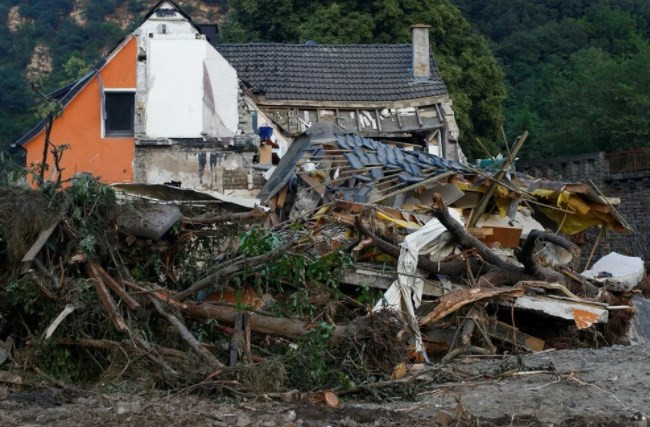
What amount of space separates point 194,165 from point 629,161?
27.5 meters

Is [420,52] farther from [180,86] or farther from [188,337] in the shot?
[188,337]

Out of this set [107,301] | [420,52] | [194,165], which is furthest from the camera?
[420,52]

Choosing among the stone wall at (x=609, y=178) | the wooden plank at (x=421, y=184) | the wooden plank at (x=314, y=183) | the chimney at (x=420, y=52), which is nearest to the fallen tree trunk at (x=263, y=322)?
the wooden plank at (x=421, y=184)

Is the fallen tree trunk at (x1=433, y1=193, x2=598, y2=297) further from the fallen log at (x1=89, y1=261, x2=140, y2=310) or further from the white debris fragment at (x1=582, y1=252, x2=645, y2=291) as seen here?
the fallen log at (x1=89, y1=261, x2=140, y2=310)

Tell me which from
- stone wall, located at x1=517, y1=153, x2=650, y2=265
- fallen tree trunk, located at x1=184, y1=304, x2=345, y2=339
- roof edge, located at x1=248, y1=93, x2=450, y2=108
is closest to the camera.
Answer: fallen tree trunk, located at x1=184, y1=304, x2=345, y2=339

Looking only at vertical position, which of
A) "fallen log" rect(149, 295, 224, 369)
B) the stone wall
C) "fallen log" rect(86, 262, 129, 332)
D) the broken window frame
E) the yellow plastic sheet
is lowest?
the stone wall

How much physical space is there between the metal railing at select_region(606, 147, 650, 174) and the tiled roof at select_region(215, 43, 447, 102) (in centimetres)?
1725

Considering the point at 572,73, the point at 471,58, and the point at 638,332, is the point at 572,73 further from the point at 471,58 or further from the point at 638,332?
the point at 638,332

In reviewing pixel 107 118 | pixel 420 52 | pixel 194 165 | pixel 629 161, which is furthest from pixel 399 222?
pixel 629 161

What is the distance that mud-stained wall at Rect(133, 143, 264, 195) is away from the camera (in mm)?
21844

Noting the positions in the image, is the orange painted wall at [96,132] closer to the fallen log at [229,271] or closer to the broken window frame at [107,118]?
the broken window frame at [107,118]

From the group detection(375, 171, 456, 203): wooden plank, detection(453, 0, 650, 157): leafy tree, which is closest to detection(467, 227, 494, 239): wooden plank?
detection(375, 171, 456, 203): wooden plank

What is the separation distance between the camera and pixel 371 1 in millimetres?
39312

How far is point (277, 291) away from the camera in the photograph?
1280 centimetres
